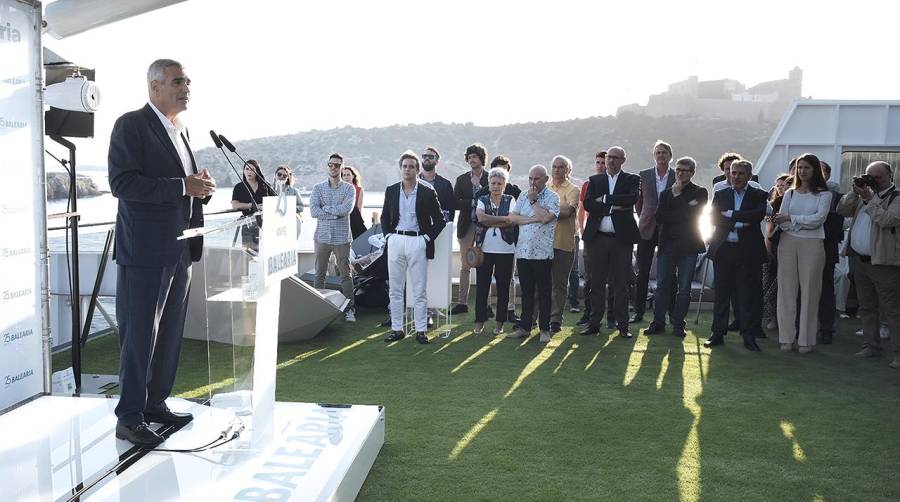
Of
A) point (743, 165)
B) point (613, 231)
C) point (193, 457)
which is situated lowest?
point (193, 457)

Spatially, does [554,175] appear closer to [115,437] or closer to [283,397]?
[283,397]

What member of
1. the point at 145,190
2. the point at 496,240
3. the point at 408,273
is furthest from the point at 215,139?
the point at 496,240

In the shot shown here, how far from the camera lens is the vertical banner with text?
143 inches

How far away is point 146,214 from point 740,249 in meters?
4.91

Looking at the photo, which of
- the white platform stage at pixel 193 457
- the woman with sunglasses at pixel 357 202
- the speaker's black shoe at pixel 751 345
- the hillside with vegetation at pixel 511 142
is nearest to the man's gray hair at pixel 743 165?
the speaker's black shoe at pixel 751 345

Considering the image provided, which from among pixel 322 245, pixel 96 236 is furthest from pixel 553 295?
pixel 96 236

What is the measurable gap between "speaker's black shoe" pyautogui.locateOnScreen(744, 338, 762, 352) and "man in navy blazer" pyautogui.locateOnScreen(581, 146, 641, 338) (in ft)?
3.27

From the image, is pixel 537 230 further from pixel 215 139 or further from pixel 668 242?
pixel 215 139

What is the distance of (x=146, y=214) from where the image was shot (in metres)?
3.12

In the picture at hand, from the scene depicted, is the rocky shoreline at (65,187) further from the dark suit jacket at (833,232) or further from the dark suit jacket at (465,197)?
the dark suit jacket at (833,232)

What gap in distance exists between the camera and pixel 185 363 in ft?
18.3

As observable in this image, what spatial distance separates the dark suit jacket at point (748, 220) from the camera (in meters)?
6.16

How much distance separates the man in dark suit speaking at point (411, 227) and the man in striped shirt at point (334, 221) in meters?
1.16

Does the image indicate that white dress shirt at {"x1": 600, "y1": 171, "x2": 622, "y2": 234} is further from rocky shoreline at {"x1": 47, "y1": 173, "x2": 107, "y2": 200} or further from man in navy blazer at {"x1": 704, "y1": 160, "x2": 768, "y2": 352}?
rocky shoreline at {"x1": 47, "y1": 173, "x2": 107, "y2": 200}
